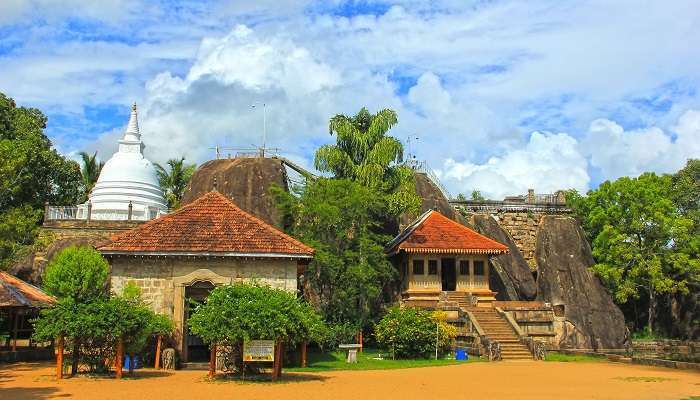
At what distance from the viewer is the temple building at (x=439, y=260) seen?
104 ft

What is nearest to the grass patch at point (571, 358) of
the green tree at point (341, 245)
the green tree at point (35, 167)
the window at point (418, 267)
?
the green tree at point (341, 245)

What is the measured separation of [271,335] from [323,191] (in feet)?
42.4

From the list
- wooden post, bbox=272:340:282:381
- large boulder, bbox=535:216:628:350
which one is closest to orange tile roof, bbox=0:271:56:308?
wooden post, bbox=272:340:282:381

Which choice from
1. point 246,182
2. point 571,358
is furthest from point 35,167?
point 571,358

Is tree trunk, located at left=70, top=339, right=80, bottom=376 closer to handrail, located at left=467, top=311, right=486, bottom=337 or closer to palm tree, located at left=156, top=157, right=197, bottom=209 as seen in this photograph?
handrail, located at left=467, top=311, right=486, bottom=337

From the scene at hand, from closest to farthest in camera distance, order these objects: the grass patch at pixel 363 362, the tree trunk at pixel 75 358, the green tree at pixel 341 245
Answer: the tree trunk at pixel 75 358, the grass patch at pixel 363 362, the green tree at pixel 341 245

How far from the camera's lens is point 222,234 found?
20.9 metres

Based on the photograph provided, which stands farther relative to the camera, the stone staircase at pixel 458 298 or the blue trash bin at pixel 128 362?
the stone staircase at pixel 458 298

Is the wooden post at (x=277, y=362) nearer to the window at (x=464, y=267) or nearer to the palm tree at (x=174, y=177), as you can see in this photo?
the window at (x=464, y=267)

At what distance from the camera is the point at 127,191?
36500 millimetres

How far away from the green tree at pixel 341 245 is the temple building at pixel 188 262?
232 inches

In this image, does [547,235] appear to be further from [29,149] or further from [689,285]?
[29,149]

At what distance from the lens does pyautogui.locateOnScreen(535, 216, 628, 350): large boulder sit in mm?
33781

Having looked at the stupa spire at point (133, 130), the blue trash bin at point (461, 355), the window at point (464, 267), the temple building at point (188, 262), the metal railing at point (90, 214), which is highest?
the stupa spire at point (133, 130)
